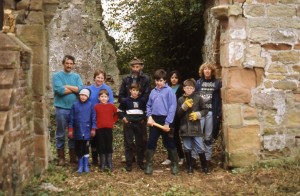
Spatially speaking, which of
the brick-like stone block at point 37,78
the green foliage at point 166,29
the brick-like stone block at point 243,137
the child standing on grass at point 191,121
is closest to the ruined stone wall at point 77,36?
the green foliage at point 166,29

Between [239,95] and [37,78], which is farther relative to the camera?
[239,95]

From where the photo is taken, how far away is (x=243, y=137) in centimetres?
664

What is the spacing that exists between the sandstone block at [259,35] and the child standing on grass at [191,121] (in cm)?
114

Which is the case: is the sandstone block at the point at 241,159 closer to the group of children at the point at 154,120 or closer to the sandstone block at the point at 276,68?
the group of children at the point at 154,120

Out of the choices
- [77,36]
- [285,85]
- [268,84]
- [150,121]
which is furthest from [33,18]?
[77,36]

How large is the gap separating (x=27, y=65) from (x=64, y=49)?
529 cm

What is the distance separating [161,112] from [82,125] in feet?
3.97

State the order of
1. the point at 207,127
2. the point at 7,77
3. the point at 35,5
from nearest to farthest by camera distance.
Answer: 1. the point at 7,77
2. the point at 35,5
3. the point at 207,127

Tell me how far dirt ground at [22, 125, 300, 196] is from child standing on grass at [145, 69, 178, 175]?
32 centimetres

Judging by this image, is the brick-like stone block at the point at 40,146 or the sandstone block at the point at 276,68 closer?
the brick-like stone block at the point at 40,146

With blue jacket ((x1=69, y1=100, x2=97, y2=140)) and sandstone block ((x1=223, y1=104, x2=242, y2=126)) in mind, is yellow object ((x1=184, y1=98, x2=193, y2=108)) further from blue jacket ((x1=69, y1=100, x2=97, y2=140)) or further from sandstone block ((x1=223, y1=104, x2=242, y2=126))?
A: blue jacket ((x1=69, y1=100, x2=97, y2=140))

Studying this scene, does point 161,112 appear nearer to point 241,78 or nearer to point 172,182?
point 172,182

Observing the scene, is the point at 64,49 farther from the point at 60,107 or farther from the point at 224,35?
the point at 224,35

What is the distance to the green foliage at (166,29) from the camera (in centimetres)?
1193
